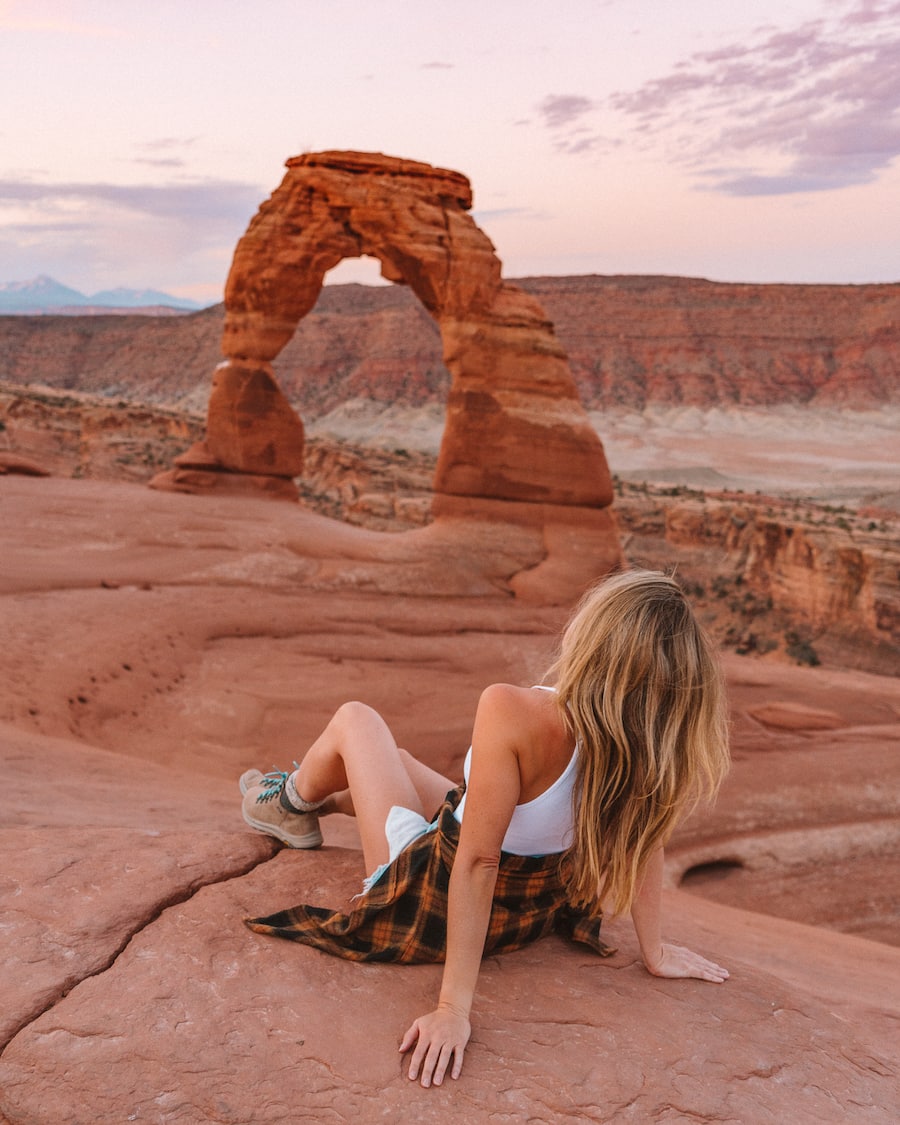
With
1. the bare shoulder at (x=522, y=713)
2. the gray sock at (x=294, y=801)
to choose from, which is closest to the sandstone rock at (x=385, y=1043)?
the gray sock at (x=294, y=801)

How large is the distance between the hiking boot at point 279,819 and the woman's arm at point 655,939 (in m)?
1.24

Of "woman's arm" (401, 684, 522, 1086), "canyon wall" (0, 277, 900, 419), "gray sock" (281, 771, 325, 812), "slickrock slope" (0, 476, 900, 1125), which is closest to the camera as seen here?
"slickrock slope" (0, 476, 900, 1125)

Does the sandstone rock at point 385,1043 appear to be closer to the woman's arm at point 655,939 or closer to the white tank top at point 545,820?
the woman's arm at point 655,939

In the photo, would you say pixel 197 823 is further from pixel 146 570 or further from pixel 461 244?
pixel 461 244

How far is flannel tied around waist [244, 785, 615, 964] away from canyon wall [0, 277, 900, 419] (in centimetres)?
5805

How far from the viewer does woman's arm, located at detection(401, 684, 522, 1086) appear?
7.43 ft

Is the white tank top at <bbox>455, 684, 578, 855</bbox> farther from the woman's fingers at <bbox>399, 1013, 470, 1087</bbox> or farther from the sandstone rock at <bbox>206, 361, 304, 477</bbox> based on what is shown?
the sandstone rock at <bbox>206, 361, 304, 477</bbox>

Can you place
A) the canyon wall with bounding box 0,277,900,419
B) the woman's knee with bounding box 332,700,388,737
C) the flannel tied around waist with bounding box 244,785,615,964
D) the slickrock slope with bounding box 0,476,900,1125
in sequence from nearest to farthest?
the slickrock slope with bounding box 0,476,900,1125
the flannel tied around waist with bounding box 244,785,615,964
the woman's knee with bounding box 332,700,388,737
the canyon wall with bounding box 0,277,900,419

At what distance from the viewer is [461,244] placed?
1278cm

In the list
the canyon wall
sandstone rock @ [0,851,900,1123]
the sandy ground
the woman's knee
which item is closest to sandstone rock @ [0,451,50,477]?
the woman's knee

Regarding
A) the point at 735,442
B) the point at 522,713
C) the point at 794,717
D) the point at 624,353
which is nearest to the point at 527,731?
the point at 522,713

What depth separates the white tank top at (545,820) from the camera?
2424 millimetres

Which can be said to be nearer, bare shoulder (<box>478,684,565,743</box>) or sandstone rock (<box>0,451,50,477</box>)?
bare shoulder (<box>478,684,565,743</box>)

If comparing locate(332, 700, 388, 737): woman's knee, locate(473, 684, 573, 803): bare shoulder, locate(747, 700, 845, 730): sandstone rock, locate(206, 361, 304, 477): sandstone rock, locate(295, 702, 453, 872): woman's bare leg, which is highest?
locate(206, 361, 304, 477): sandstone rock
